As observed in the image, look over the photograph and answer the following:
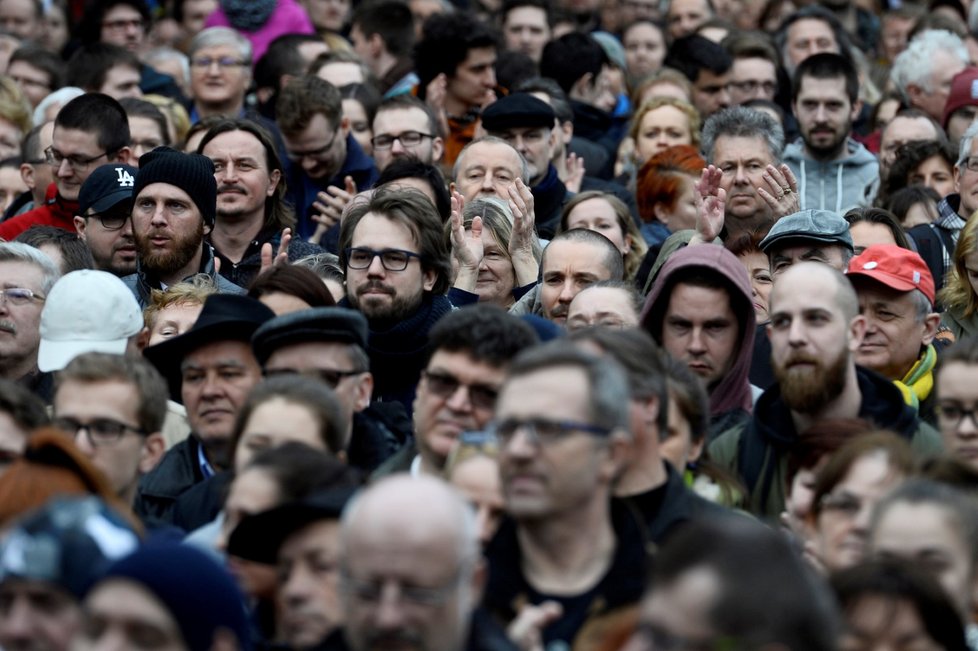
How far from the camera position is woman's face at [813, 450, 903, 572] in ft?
22.2

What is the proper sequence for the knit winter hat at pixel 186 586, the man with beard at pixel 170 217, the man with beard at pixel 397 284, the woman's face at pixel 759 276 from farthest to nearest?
the man with beard at pixel 170 217 → the woman's face at pixel 759 276 → the man with beard at pixel 397 284 → the knit winter hat at pixel 186 586

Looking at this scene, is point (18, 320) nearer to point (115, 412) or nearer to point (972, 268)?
point (115, 412)

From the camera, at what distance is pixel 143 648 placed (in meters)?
Result: 5.45

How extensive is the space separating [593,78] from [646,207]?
319 centimetres

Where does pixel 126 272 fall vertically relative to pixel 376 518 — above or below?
below

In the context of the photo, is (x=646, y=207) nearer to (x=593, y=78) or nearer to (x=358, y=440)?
(x=593, y=78)

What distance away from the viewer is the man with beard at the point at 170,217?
10266 millimetres

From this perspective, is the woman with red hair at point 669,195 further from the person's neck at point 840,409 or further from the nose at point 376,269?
the person's neck at point 840,409

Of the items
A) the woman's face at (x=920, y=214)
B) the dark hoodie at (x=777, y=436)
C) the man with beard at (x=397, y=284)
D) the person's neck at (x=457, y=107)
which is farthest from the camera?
the person's neck at (x=457, y=107)

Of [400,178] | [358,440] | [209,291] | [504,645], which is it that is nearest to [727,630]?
[504,645]

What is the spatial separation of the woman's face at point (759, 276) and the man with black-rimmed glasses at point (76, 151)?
11.5 feet

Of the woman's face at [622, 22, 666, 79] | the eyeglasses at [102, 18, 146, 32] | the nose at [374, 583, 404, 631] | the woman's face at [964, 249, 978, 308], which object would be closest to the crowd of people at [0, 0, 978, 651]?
the nose at [374, 583, 404, 631]

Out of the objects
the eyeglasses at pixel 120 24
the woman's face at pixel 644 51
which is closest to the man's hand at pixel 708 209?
the woman's face at pixel 644 51

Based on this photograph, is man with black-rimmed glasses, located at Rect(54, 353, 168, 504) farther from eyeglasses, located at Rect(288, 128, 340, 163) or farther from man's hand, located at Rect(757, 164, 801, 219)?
eyeglasses, located at Rect(288, 128, 340, 163)
